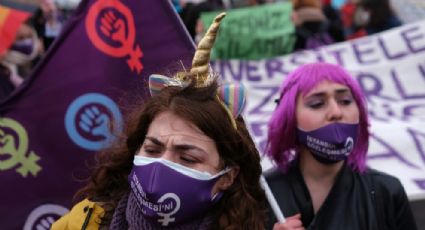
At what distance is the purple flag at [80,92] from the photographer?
104 inches

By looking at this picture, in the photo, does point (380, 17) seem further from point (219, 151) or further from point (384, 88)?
point (219, 151)

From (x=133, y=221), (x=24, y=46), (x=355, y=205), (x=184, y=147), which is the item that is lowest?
(x=355, y=205)

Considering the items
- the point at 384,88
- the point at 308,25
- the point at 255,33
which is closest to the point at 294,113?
the point at 384,88

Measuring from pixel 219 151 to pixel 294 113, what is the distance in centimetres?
69

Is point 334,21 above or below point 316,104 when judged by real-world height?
below

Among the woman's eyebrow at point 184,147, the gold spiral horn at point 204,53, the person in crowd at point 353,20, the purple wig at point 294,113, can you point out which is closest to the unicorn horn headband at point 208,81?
the gold spiral horn at point 204,53

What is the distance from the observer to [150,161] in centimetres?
180

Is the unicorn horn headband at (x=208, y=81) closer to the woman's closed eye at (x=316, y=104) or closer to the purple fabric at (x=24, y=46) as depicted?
the woman's closed eye at (x=316, y=104)

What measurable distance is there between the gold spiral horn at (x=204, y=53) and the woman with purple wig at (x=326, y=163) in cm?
64

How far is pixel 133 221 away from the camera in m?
1.82

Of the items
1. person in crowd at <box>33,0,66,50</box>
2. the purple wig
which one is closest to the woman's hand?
the purple wig

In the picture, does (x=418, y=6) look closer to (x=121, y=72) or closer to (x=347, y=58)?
(x=347, y=58)

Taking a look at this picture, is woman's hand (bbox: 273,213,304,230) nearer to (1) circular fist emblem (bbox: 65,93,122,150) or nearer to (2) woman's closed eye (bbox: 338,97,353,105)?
(2) woman's closed eye (bbox: 338,97,353,105)

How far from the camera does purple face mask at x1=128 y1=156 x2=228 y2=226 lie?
176cm
